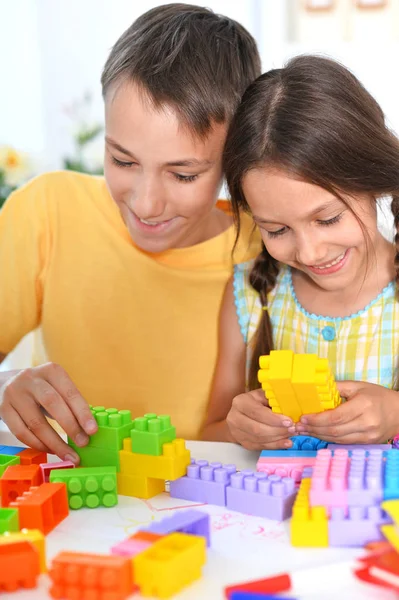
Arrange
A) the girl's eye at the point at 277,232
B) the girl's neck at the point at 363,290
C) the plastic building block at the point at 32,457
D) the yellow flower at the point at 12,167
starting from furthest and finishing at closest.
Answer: the yellow flower at the point at 12,167, the girl's neck at the point at 363,290, the girl's eye at the point at 277,232, the plastic building block at the point at 32,457

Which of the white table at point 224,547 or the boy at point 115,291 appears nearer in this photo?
the white table at point 224,547

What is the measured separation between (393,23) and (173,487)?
1779 mm

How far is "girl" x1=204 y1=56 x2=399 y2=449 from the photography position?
42.4 inches

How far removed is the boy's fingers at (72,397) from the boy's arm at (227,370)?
38 centimetres

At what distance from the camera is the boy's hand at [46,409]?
3.29 ft

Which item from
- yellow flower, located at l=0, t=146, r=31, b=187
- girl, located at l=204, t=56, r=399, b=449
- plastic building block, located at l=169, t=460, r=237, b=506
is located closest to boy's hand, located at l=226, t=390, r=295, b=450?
girl, located at l=204, t=56, r=399, b=449

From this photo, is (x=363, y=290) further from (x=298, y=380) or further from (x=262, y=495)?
(x=262, y=495)

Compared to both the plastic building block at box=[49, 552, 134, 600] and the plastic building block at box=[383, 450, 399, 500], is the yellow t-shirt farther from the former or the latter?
the plastic building block at box=[49, 552, 134, 600]

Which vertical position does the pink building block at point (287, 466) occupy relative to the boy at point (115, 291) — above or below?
below

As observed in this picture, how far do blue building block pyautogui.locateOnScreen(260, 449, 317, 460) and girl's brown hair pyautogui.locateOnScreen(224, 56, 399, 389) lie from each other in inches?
14.2

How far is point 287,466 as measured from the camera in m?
0.94

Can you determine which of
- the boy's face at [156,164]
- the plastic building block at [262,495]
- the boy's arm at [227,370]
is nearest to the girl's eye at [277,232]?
the boy's face at [156,164]

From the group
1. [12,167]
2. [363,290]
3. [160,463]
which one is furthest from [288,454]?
[12,167]

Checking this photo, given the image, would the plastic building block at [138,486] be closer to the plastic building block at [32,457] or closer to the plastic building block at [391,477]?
the plastic building block at [32,457]
